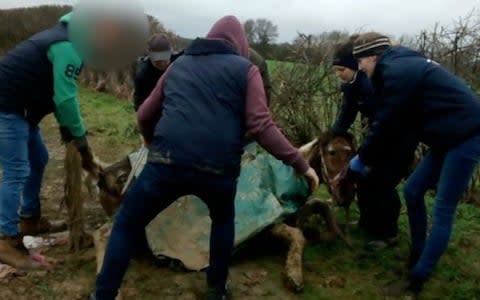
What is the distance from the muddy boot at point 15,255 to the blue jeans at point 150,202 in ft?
3.45

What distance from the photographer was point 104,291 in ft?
9.87

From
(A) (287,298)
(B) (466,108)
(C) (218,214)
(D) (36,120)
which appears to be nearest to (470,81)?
(B) (466,108)

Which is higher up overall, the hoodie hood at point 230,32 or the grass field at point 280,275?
the hoodie hood at point 230,32

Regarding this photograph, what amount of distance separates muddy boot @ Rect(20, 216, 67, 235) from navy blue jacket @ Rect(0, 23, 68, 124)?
1092 millimetres

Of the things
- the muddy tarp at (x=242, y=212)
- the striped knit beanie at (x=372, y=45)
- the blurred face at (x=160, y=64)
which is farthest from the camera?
the blurred face at (x=160, y=64)

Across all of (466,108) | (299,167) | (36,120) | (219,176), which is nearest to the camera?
(219,176)

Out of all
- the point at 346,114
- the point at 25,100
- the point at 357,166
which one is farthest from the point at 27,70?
the point at 346,114

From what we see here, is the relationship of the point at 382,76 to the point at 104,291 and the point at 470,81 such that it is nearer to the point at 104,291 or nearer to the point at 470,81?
the point at 104,291

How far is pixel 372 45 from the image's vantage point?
3.55 metres

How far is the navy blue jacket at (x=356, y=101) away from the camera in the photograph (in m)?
4.29

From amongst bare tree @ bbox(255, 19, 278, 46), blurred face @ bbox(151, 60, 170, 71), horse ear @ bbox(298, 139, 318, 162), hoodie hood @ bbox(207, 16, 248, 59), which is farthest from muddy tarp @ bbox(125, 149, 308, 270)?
bare tree @ bbox(255, 19, 278, 46)

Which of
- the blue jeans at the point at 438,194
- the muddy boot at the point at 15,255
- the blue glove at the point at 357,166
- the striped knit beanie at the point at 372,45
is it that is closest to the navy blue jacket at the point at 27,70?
the muddy boot at the point at 15,255

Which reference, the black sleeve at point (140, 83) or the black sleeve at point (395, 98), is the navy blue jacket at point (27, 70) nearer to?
the black sleeve at point (140, 83)

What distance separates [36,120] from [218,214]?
1.68m
